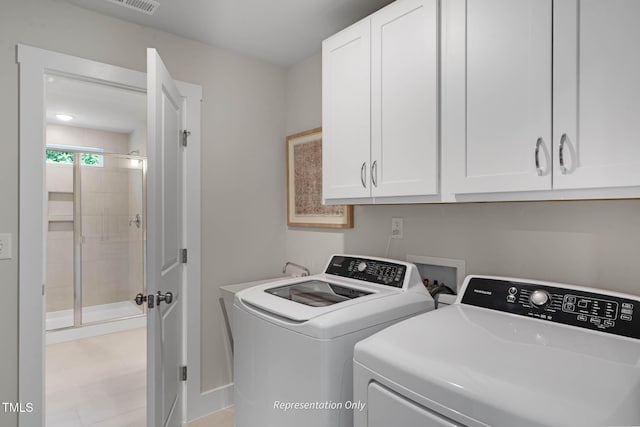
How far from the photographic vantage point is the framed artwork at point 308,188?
2348mm

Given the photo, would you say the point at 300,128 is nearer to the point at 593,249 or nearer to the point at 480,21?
the point at 480,21

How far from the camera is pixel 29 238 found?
1697mm

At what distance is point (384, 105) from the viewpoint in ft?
5.24

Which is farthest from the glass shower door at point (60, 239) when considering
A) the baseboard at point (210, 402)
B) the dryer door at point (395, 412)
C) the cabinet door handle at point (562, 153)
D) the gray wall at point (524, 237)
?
the cabinet door handle at point (562, 153)

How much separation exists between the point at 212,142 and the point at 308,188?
72 centimetres

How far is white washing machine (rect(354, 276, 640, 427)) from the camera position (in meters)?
0.76

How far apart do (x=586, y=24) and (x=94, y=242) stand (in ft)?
15.6

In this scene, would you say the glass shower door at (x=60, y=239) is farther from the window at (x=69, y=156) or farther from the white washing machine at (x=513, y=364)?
the white washing machine at (x=513, y=364)

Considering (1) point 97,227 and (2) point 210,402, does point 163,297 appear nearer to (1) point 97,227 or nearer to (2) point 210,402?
(2) point 210,402

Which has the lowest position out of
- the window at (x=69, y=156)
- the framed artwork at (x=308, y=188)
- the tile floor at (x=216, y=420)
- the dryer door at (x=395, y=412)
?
the tile floor at (x=216, y=420)

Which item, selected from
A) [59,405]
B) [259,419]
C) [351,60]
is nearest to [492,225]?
[351,60]

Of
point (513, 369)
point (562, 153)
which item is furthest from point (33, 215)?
point (562, 153)

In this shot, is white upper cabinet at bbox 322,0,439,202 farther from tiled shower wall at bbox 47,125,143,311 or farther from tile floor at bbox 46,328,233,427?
tiled shower wall at bbox 47,125,143,311

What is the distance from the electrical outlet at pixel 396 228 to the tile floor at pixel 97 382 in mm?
1971
